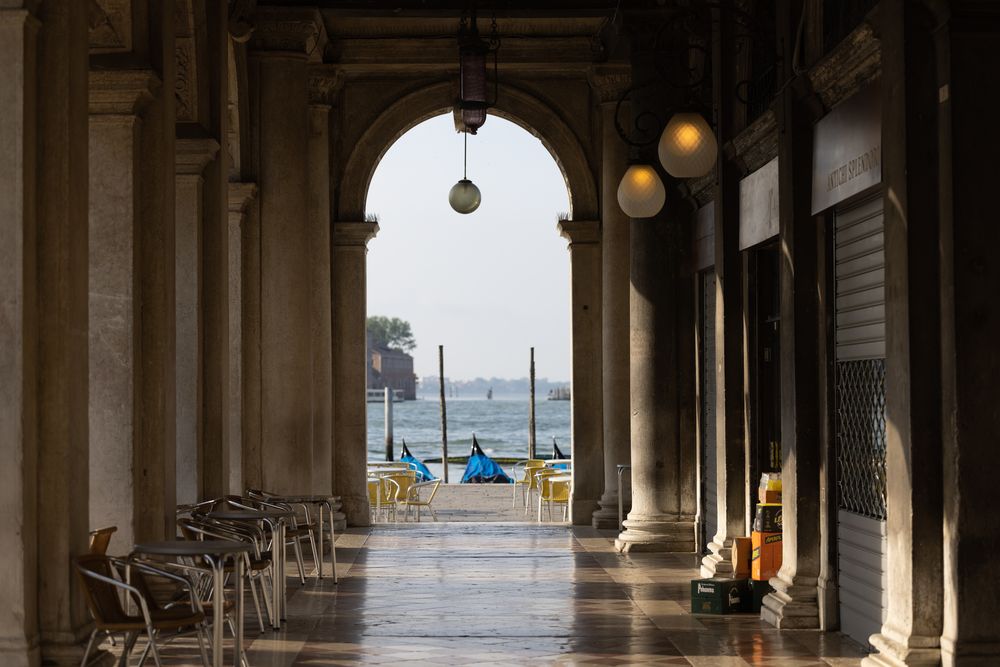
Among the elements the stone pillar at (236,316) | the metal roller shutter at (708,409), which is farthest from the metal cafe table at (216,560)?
the stone pillar at (236,316)

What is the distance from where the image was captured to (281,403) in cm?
1533

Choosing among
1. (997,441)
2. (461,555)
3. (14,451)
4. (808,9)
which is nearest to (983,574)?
(997,441)

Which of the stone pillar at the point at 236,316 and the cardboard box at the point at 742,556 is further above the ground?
the stone pillar at the point at 236,316

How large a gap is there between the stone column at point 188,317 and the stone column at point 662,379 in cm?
468

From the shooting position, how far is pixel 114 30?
9.38 metres

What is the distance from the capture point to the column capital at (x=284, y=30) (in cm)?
1540

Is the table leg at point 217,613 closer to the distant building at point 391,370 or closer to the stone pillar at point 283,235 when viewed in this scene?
the stone pillar at point 283,235

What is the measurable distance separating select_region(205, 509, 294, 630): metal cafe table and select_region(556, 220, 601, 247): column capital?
29.7 ft

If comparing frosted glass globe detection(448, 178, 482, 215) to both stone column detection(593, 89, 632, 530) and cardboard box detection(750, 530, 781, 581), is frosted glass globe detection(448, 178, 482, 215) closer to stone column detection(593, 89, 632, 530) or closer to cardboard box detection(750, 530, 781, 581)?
stone column detection(593, 89, 632, 530)

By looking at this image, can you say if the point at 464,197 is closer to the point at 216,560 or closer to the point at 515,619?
the point at 515,619

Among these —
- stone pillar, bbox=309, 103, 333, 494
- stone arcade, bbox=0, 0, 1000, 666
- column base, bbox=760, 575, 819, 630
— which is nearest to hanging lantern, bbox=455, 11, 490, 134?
stone arcade, bbox=0, 0, 1000, 666

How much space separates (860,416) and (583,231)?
9896mm

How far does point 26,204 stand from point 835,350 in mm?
5131

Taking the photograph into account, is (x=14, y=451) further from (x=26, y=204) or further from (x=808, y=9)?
(x=808, y=9)
